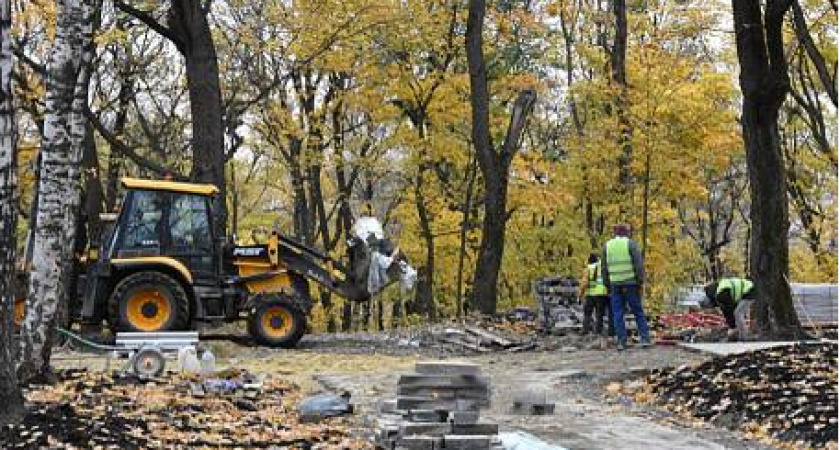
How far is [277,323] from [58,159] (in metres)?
8.47

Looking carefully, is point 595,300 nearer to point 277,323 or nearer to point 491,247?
point 491,247

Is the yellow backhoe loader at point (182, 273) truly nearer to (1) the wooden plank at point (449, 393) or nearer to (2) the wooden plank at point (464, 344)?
(2) the wooden plank at point (464, 344)

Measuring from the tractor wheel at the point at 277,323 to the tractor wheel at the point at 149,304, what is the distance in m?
1.25

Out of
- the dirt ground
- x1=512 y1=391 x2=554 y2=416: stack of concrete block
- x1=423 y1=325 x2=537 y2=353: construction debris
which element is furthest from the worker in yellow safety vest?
x1=512 y1=391 x2=554 y2=416: stack of concrete block

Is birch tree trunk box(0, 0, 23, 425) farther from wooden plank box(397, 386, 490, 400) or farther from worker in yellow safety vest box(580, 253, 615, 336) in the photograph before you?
worker in yellow safety vest box(580, 253, 615, 336)

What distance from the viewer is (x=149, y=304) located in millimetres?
16797

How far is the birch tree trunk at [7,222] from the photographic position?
766 cm

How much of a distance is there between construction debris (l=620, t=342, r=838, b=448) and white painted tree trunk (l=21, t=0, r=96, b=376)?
6016mm

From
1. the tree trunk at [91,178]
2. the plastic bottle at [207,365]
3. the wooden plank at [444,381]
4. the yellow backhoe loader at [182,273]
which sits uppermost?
the tree trunk at [91,178]

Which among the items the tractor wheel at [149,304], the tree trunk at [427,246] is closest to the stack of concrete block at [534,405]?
the tractor wheel at [149,304]

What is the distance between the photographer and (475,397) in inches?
313

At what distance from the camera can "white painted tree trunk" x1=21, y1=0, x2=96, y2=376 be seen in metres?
9.59

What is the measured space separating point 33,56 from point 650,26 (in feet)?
56.2

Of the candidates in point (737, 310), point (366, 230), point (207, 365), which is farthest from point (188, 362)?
point (737, 310)
